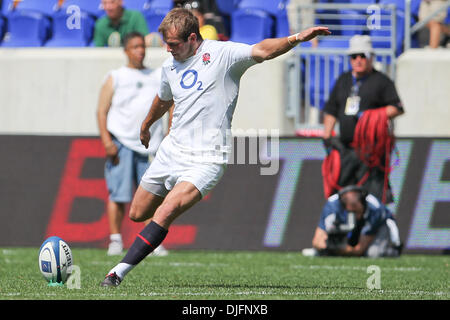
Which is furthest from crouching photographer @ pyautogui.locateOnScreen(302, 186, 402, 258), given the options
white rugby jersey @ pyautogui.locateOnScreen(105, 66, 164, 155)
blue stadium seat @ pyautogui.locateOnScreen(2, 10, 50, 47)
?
blue stadium seat @ pyautogui.locateOnScreen(2, 10, 50, 47)

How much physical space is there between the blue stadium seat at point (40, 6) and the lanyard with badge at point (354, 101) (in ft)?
22.7

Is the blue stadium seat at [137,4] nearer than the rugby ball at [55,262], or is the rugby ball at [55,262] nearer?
the rugby ball at [55,262]

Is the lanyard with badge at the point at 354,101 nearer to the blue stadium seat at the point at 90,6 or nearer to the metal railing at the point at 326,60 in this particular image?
the metal railing at the point at 326,60

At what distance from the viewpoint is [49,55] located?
16.0m

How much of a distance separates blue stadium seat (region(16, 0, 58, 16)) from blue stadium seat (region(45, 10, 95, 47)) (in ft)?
1.55

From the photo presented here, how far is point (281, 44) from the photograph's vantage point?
783 cm

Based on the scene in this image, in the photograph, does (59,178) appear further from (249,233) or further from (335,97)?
(335,97)

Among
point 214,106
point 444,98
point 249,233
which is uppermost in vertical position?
point 214,106

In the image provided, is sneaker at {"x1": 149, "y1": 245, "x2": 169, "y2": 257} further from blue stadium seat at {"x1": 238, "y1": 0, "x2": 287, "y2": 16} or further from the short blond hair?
blue stadium seat at {"x1": 238, "y1": 0, "x2": 287, "y2": 16}

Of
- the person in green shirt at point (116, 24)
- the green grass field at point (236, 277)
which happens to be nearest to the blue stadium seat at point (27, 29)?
the person in green shirt at point (116, 24)

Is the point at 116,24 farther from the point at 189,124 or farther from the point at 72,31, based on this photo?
the point at 189,124

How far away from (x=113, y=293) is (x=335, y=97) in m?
5.95

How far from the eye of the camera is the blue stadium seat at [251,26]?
16.1 m
